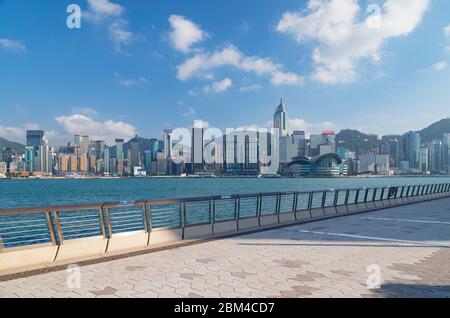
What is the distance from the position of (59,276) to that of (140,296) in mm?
2265

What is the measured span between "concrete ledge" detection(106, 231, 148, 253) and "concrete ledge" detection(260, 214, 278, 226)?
5.68 meters

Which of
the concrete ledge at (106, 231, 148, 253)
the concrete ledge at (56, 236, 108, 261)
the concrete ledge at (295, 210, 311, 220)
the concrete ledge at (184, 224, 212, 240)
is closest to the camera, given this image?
the concrete ledge at (56, 236, 108, 261)

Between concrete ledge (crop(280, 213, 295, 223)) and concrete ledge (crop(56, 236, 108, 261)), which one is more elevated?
concrete ledge (crop(56, 236, 108, 261))

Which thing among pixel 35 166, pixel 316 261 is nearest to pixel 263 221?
pixel 316 261

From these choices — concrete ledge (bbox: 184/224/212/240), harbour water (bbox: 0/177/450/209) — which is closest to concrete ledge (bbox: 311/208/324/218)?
concrete ledge (bbox: 184/224/212/240)

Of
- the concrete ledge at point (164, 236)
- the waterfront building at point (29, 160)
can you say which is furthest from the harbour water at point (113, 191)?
the waterfront building at point (29, 160)

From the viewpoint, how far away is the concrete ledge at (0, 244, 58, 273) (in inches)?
281

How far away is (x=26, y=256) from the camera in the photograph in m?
7.52

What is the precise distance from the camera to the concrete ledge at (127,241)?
9.16 meters

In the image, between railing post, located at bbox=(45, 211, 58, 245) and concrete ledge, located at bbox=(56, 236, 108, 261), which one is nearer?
railing post, located at bbox=(45, 211, 58, 245)

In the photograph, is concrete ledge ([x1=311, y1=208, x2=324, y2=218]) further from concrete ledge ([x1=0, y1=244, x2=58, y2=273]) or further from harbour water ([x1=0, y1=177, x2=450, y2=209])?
harbour water ([x1=0, y1=177, x2=450, y2=209])

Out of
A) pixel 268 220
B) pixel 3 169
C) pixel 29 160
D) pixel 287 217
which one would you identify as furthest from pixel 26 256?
pixel 3 169

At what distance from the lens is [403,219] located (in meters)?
16.6

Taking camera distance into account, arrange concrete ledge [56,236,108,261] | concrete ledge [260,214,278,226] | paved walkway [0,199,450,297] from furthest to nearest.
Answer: concrete ledge [260,214,278,226], concrete ledge [56,236,108,261], paved walkway [0,199,450,297]
